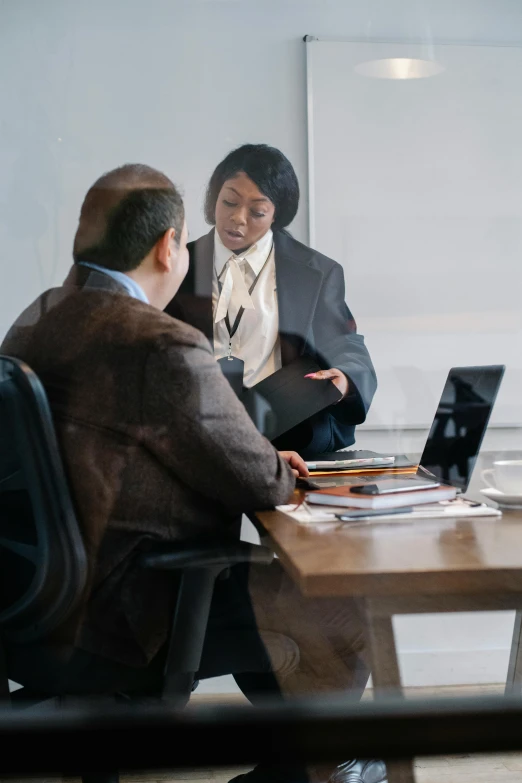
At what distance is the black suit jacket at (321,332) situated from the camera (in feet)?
3.48

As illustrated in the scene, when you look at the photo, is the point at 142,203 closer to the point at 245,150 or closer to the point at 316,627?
the point at 245,150

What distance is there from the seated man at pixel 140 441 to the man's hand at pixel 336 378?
0.11 meters

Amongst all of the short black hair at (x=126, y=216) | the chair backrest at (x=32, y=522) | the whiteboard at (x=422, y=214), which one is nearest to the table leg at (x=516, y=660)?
the whiteboard at (x=422, y=214)

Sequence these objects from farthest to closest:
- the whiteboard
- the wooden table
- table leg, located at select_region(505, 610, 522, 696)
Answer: the whiteboard, table leg, located at select_region(505, 610, 522, 696), the wooden table

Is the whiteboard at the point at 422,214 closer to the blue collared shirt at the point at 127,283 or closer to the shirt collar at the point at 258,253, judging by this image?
the shirt collar at the point at 258,253

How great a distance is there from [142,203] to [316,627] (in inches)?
24.5

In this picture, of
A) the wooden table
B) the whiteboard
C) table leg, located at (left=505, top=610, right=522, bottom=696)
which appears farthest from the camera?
the whiteboard

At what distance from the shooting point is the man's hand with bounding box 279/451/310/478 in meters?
1.09

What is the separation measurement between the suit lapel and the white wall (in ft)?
0.12

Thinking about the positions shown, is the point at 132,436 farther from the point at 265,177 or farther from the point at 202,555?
the point at 265,177

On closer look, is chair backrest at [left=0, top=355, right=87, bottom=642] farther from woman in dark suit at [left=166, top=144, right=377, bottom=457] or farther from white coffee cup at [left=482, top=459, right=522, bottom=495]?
white coffee cup at [left=482, top=459, right=522, bottom=495]

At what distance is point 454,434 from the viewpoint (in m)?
1.09

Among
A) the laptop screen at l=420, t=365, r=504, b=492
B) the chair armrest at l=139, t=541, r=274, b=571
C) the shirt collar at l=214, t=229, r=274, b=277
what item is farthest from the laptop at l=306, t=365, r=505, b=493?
the shirt collar at l=214, t=229, r=274, b=277

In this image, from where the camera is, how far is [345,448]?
1092 millimetres
